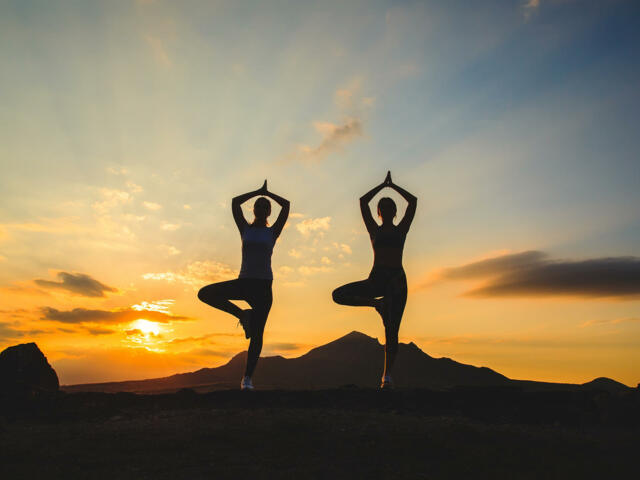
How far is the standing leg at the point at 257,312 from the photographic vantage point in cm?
800

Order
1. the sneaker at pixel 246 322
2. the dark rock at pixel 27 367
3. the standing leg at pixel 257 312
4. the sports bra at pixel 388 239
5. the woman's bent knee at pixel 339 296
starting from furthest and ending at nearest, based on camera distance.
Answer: the dark rock at pixel 27 367, the woman's bent knee at pixel 339 296, the sports bra at pixel 388 239, the sneaker at pixel 246 322, the standing leg at pixel 257 312

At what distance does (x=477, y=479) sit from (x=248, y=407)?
3.65 meters

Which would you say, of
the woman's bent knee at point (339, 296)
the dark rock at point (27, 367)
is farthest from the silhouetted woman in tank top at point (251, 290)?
the dark rock at point (27, 367)

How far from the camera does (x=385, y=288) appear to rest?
8250 mm

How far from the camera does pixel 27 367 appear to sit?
12656 mm

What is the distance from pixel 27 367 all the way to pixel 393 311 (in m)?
9.81

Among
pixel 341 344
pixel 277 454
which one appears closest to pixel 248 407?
pixel 277 454

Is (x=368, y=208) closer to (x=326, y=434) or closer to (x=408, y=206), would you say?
(x=408, y=206)

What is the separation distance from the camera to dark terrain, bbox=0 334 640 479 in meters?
5.03

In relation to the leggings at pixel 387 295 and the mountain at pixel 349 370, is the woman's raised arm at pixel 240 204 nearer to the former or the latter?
the leggings at pixel 387 295

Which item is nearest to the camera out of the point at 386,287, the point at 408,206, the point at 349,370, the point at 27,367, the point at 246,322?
the point at 246,322

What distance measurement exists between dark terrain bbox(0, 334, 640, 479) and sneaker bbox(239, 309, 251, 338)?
3.08 ft

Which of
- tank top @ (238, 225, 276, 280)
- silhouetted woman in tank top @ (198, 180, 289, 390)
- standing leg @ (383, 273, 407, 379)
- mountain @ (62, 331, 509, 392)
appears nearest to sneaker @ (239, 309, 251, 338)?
silhouetted woman in tank top @ (198, 180, 289, 390)

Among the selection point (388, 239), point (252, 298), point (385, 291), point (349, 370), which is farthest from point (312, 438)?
point (349, 370)
